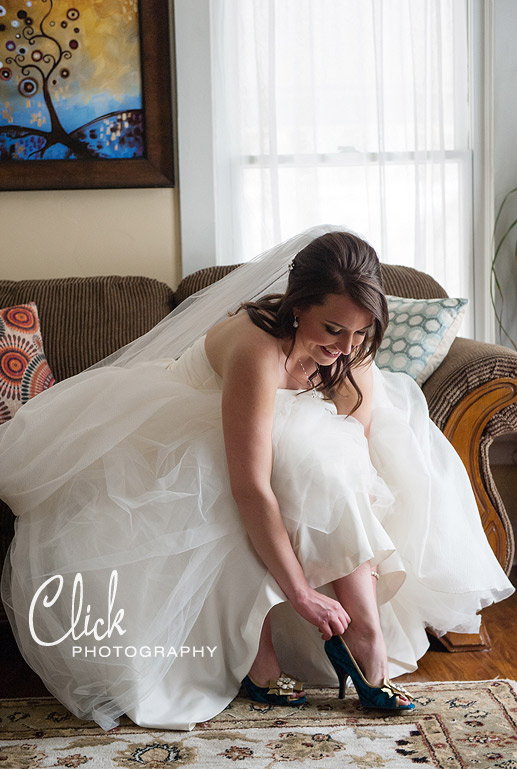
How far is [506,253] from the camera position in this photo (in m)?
2.90

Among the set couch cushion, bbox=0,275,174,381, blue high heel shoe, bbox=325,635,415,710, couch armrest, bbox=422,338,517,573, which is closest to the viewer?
blue high heel shoe, bbox=325,635,415,710

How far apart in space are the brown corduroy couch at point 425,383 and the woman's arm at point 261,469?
0.59m

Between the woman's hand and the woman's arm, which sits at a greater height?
the woman's arm

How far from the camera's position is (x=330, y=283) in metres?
1.47

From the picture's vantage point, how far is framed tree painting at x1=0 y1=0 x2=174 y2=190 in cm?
274

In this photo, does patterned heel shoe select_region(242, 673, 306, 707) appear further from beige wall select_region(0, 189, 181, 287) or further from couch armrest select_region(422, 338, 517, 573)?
beige wall select_region(0, 189, 181, 287)

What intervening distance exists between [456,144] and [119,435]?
6.35 feet

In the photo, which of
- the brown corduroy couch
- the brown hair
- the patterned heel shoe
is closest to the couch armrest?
the brown corduroy couch

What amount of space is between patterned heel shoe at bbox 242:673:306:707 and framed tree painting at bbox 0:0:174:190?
6.21 feet

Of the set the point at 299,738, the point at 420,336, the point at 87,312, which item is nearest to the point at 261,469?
the point at 299,738

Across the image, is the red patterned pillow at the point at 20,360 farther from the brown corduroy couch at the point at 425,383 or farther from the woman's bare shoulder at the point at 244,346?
the woman's bare shoulder at the point at 244,346

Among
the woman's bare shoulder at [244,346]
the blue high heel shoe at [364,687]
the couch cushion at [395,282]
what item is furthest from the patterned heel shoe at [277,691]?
the couch cushion at [395,282]

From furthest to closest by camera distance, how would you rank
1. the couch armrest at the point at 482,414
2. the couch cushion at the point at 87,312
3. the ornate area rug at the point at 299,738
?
1. the couch cushion at the point at 87,312
2. the couch armrest at the point at 482,414
3. the ornate area rug at the point at 299,738

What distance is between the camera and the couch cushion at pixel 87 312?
93.4 inches
